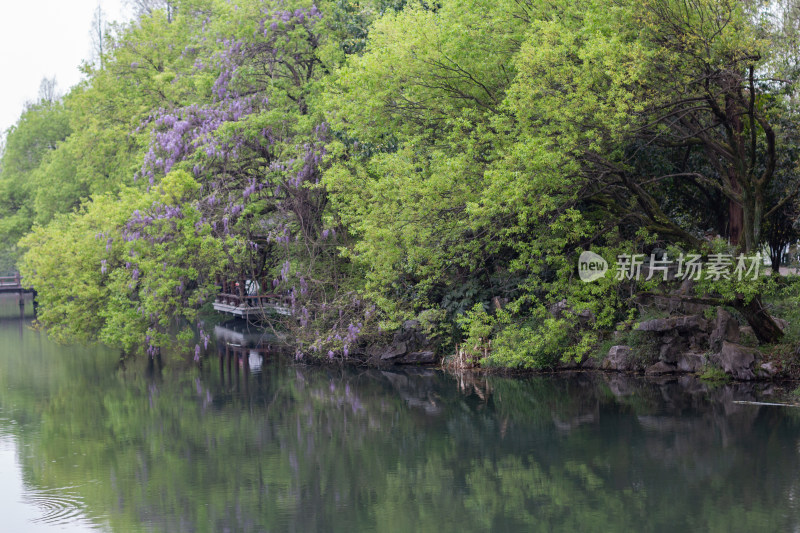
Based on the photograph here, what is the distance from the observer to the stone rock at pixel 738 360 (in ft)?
60.2

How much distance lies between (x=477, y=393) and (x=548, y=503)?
8.41m

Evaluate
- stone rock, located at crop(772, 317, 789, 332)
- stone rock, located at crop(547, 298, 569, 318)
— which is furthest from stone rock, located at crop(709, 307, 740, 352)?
stone rock, located at crop(547, 298, 569, 318)

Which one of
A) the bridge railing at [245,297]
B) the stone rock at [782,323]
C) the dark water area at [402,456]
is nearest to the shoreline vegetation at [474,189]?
the stone rock at [782,323]

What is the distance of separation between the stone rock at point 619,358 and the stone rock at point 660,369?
20.9 inches

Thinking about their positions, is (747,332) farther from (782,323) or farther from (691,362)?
(691,362)

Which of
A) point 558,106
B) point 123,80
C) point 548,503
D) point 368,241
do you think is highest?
point 123,80

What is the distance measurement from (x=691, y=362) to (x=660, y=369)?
0.73 m

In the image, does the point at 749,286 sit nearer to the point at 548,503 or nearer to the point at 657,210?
the point at 657,210

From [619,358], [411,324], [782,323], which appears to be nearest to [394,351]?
[411,324]

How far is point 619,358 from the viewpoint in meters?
20.7

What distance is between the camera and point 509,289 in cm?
2186

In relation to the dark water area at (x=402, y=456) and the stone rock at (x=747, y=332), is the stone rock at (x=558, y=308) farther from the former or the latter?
the stone rock at (x=747, y=332)

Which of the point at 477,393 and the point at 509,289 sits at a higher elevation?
the point at 509,289

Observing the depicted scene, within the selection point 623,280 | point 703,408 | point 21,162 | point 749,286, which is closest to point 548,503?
point 703,408
